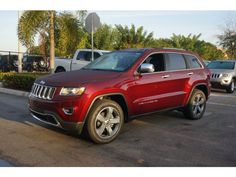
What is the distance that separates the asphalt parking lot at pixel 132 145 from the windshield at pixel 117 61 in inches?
51.3

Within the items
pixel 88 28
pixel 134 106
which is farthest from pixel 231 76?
pixel 134 106

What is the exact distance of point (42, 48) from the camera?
15.8 metres

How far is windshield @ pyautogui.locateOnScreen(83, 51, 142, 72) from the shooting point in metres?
5.87

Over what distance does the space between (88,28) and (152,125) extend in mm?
5252

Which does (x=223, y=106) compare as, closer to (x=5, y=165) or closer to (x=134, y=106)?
(x=134, y=106)

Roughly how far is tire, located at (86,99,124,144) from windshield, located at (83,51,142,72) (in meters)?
0.82

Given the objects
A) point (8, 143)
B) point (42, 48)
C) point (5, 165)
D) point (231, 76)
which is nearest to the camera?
point (5, 165)

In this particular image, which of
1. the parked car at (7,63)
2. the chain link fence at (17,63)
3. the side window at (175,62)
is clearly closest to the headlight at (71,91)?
the side window at (175,62)

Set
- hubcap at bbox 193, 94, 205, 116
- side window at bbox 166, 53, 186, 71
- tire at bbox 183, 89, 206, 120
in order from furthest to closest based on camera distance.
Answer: hubcap at bbox 193, 94, 205, 116
tire at bbox 183, 89, 206, 120
side window at bbox 166, 53, 186, 71

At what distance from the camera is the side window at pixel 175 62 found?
21.6 feet

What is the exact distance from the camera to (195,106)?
24.0 feet

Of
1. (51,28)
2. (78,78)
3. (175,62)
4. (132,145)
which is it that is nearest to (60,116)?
(78,78)

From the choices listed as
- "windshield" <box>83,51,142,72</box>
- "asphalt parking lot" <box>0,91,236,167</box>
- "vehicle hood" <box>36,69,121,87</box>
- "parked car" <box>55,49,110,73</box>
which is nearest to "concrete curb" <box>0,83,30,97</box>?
"asphalt parking lot" <box>0,91,236,167</box>

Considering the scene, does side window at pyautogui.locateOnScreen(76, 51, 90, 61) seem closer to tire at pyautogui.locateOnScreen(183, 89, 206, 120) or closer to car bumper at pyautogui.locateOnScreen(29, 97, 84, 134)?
tire at pyautogui.locateOnScreen(183, 89, 206, 120)
